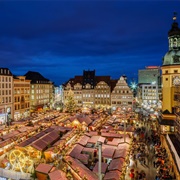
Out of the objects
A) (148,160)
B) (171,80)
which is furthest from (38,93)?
(148,160)

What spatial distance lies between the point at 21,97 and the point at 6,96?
726 centimetres

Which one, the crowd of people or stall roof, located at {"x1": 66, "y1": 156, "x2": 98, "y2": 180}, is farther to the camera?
the crowd of people

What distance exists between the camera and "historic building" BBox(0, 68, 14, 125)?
1598 inches

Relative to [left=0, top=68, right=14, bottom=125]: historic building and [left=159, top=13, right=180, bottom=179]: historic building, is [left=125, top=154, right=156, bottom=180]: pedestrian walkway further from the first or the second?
[left=0, top=68, right=14, bottom=125]: historic building

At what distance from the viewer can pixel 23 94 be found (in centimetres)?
5075

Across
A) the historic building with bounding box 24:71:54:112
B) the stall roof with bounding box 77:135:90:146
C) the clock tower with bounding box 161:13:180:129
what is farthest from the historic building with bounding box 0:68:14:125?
the clock tower with bounding box 161:13:180:129

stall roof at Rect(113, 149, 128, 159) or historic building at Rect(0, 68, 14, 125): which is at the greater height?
historic building at Rect(0, 68, 14, 125)

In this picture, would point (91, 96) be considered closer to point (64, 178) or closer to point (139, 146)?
point (139, 146)

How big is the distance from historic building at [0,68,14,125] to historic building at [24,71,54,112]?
1357 cm

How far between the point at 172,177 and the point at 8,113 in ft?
126

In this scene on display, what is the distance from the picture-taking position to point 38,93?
6088 cm

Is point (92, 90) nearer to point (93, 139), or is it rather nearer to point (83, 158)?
point (93, 139)

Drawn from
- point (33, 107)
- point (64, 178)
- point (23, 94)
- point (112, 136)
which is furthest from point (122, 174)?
point (33, 107)

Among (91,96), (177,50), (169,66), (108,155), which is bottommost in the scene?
(108,155)
